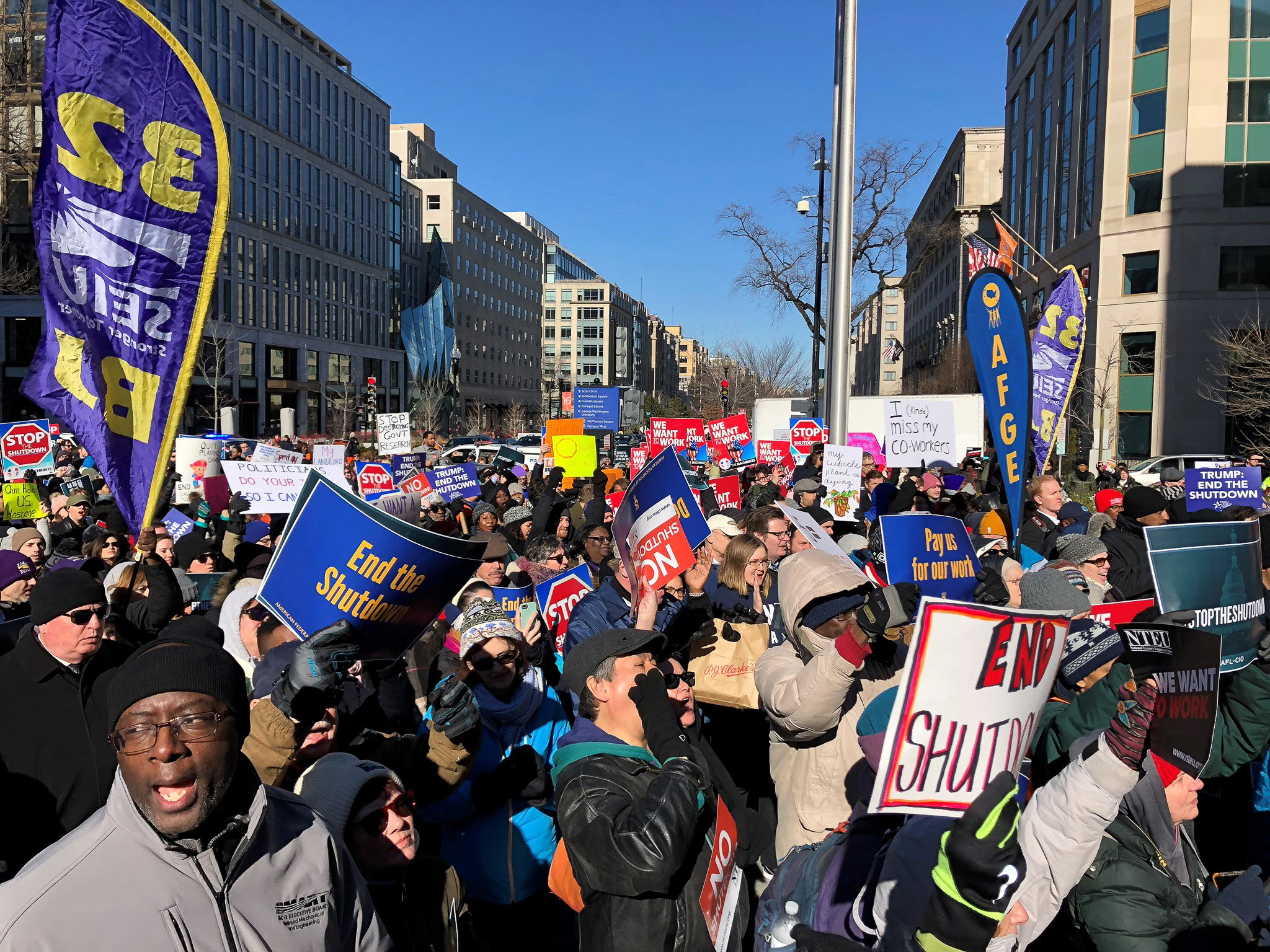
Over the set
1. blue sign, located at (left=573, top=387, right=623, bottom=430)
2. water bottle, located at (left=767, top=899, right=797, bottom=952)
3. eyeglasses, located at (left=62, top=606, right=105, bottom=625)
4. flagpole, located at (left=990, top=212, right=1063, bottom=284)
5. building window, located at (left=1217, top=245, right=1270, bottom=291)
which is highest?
building window, located at (left=1217, top=245, right=1270, bottom=291)

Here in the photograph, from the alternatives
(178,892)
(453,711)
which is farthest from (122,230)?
(178,892)

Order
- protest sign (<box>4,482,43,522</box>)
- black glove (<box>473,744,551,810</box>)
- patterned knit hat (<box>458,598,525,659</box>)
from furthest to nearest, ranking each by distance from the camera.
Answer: protest sign (<box>4,482,43,522</box>) < patterned knit hat (<box>458,598,525,659</box>) < black glove (<box>473,744,551,810</box>)

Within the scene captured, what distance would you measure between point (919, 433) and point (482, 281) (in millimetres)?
99154

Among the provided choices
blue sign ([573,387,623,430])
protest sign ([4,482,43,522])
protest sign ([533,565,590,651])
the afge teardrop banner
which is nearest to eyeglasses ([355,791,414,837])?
protest sign ([533,565,590,651])

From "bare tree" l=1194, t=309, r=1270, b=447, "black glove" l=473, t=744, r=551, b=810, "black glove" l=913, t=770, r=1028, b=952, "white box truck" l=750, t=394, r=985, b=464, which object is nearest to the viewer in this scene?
"black glove" l=913, t=770, r=1028, b=952

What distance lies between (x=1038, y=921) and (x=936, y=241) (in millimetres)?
36885

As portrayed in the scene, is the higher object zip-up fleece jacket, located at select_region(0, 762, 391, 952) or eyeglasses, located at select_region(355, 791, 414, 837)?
zip-up fleece jacket, located at select_region(0, 762, 391, 952)

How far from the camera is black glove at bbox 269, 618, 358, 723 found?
304cm

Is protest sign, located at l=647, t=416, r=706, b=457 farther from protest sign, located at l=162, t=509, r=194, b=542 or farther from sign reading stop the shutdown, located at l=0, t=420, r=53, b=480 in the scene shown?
protest sign, located at l=162, t=509, r=194, b=542

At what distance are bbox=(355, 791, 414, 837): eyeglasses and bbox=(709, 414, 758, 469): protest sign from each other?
16.1m

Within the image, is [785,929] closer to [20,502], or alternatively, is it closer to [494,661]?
[494,661]

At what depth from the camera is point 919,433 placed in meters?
13.4

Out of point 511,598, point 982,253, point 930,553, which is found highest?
point 982,253

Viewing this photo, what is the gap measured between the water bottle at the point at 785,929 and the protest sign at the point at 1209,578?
106 inches
